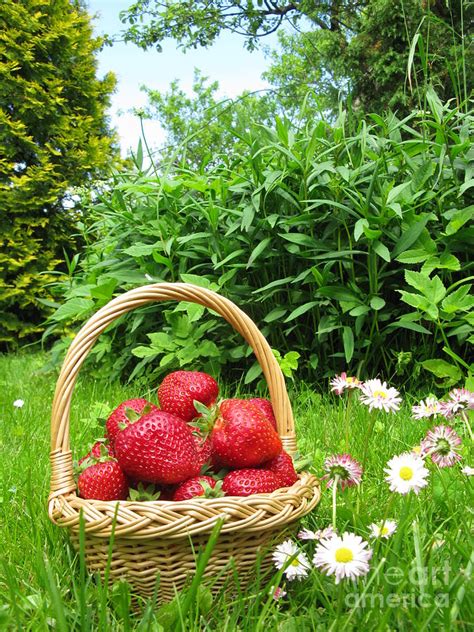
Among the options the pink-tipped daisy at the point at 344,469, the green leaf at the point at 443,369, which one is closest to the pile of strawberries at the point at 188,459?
the pink-tipped daisy at the point at 344,469

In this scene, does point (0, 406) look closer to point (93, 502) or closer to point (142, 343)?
point (142, 343)

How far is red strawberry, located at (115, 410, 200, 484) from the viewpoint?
1051mm

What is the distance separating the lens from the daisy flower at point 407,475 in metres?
0.89

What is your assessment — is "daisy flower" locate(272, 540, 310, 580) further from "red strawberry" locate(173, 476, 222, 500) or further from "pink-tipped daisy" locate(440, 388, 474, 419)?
"pink-tipped daisy" locate(440, 388, 474, 419)

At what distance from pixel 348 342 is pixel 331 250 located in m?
0.38

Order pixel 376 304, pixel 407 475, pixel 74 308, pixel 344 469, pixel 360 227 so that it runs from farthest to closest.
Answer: pixel 74 308
pixel 376 304
pixel 360 227
pixel 344 469
pixel 407 475

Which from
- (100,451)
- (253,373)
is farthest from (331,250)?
(100,451)

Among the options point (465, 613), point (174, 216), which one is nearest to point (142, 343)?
point (174, 216)

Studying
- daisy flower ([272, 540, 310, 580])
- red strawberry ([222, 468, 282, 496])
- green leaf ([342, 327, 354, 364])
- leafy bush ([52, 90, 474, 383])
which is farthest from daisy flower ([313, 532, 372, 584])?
green leaf ([342, 327, 354, 364])

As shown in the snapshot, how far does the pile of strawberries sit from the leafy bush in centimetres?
96

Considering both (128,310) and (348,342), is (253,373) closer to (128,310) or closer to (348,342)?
(348,342)

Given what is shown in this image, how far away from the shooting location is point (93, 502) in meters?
→ 1.01

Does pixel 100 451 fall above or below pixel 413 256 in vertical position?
below

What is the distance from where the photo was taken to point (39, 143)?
6484 millimetres
